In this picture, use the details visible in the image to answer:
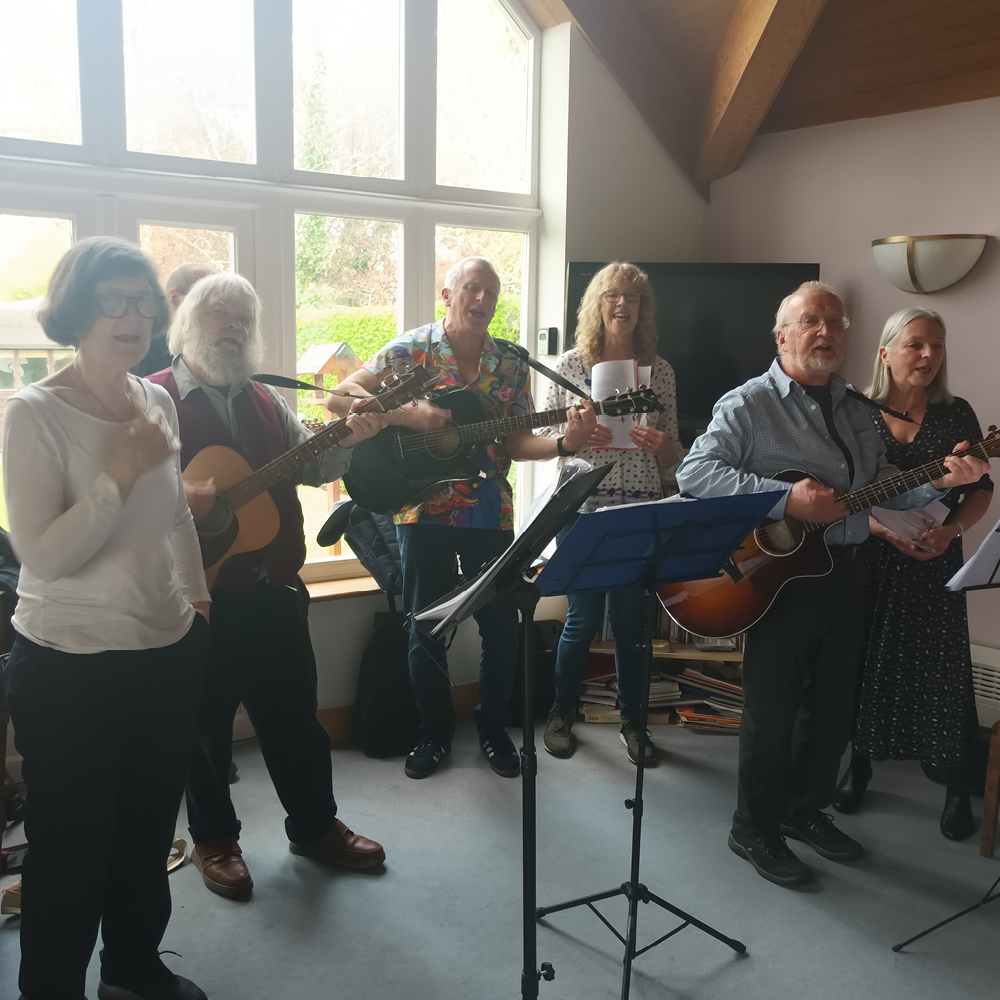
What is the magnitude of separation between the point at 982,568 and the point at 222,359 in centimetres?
183

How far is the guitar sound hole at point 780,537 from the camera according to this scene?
7.79 ft

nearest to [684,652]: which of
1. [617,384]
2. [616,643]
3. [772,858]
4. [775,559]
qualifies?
[616,643]

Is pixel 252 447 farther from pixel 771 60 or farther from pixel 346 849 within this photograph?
pixel 771 60

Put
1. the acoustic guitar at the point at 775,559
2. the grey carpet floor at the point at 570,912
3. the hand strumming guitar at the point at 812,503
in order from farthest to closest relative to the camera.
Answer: the acoustic guitar at the point at 775,559 → the hand strumming guitar at the point at 812,503 → the grey carpet floor at the point at 570,912

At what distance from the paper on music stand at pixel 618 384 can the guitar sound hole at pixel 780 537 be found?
0.54 meters

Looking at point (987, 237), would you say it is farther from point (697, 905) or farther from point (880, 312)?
point (697, 905)

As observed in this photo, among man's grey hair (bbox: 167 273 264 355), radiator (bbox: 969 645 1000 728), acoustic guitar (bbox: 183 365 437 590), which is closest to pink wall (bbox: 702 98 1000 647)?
radiator (bbox: 969 645 1000 728)

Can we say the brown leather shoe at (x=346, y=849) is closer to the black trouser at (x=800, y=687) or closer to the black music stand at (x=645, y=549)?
the black music stand at (x=645, y=549)

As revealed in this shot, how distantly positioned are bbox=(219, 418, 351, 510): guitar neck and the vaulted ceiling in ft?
7.20

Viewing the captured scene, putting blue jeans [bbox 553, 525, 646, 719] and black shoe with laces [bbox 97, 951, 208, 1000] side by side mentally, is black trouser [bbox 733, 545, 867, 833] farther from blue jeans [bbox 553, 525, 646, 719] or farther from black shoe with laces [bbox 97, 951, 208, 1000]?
black shoe with laces [bbox 97, 951, 208, 1000]

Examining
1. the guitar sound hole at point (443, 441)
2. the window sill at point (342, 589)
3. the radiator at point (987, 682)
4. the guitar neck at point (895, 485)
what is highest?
the guitar sound hole at point (443, 441)

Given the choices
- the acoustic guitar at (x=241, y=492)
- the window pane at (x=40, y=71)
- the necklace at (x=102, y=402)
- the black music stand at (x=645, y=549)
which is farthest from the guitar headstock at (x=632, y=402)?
the window pane at (x=40, y=71)

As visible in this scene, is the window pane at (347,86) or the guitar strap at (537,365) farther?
the window pane at (347,86)

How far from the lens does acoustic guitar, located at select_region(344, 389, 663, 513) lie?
2.73m
